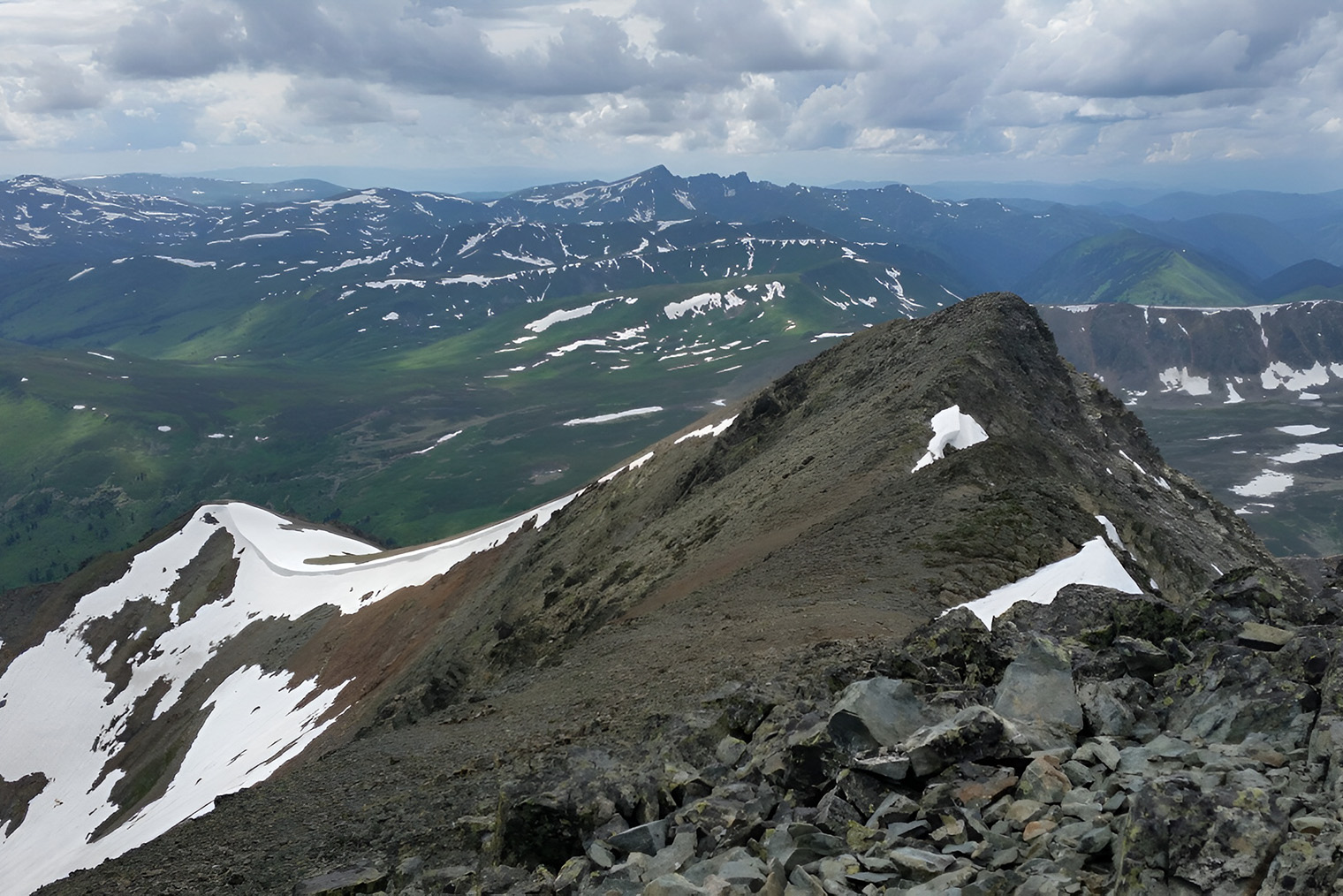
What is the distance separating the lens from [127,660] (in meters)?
96.5

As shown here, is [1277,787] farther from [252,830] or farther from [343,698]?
[343,698]

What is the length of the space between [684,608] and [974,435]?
18456 mm

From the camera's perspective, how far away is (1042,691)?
13.0 m

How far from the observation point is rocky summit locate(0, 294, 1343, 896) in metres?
10.1

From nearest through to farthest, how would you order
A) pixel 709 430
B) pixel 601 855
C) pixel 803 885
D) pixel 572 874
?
1. pixel 803 885
2. pixel 572 874
3. pixel 601 855
4. pixel 709 430

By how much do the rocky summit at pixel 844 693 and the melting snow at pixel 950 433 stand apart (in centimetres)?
26

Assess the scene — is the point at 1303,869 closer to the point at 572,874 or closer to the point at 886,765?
the point at 886,765

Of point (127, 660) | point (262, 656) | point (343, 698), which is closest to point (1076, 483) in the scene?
point (343, 698)

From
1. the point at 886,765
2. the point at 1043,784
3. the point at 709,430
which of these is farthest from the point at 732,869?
the point at 709,430

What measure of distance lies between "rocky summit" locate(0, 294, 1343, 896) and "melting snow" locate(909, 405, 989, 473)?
0.26m

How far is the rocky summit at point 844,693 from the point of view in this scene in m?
10.1

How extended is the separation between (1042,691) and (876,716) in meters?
2.56

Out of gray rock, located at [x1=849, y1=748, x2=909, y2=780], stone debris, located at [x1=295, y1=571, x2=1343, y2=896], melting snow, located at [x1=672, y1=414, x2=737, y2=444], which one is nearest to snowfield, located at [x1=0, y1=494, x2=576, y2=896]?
melting snow, located at [x1=672, y1=414, x2=737, y2=444]

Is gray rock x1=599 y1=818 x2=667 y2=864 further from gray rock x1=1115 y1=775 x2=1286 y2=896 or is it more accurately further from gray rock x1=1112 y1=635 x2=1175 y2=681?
gray rock x1=1112 y1=635 x2=1175 y2=681
